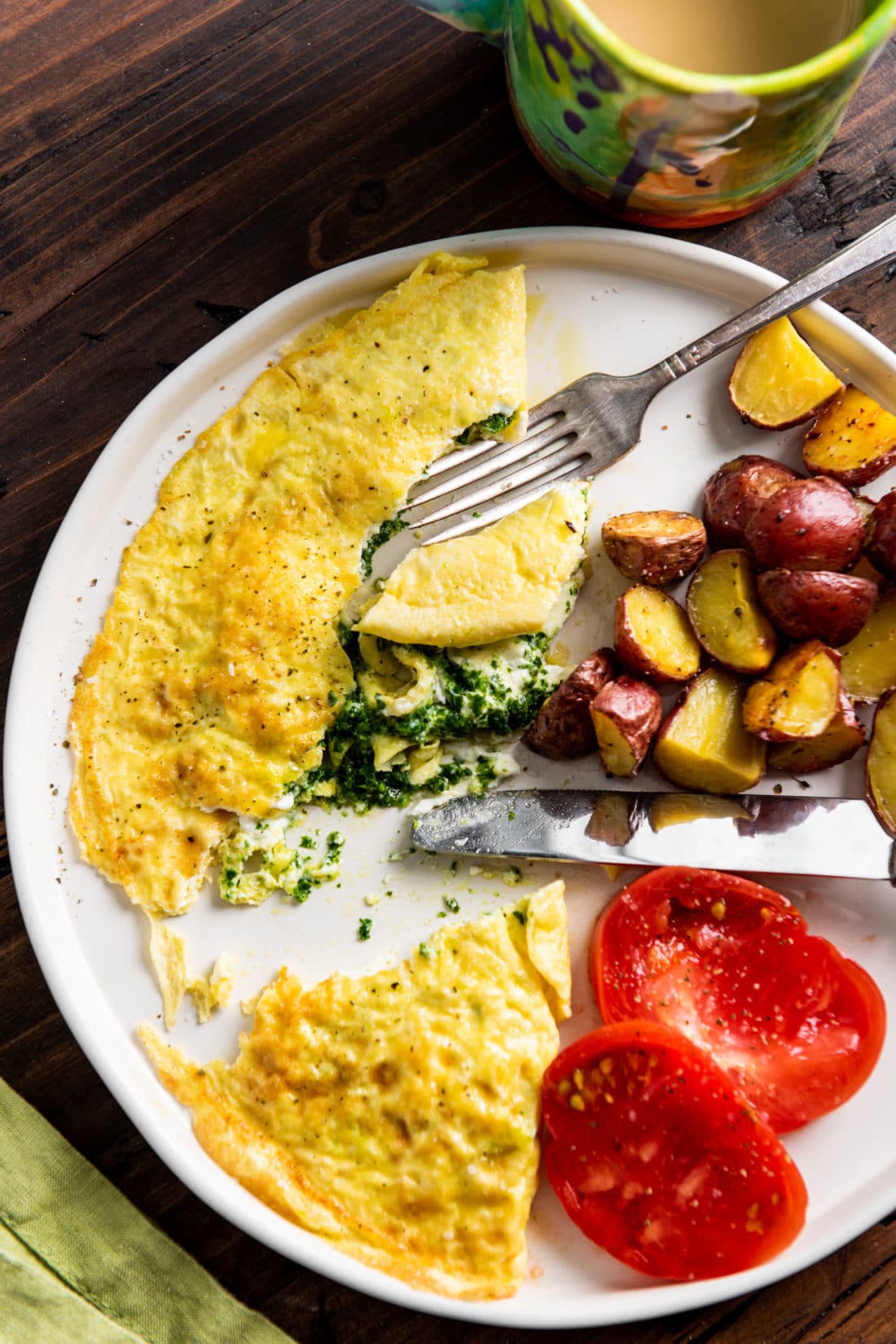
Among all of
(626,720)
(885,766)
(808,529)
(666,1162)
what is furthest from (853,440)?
(666,1162)

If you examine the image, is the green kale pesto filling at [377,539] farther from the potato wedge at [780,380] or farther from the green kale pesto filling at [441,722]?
the potato wedge at [780,380]

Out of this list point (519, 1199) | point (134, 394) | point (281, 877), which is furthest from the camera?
point (134, 394)

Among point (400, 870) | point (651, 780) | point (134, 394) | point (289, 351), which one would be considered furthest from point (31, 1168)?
point (289, 351)

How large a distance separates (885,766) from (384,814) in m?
1.19

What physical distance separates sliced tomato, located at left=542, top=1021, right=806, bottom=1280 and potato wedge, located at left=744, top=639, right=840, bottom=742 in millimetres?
717

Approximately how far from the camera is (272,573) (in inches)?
93.8

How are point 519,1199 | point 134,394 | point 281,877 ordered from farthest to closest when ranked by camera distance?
1. point 134,394
2. point 281,877
3. point 519,1199

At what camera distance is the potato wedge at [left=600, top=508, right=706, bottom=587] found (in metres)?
2.30

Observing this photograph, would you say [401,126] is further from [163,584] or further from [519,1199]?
[519,1199]

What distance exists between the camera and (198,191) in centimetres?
259

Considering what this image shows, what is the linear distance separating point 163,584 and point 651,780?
129 cm


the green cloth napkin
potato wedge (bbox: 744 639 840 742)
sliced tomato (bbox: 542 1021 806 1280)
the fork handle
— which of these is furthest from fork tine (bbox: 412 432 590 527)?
the green cloth napkin

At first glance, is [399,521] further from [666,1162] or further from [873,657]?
[666,1162]

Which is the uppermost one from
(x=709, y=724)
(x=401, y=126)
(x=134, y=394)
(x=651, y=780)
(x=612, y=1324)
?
(x=401, y=126)
